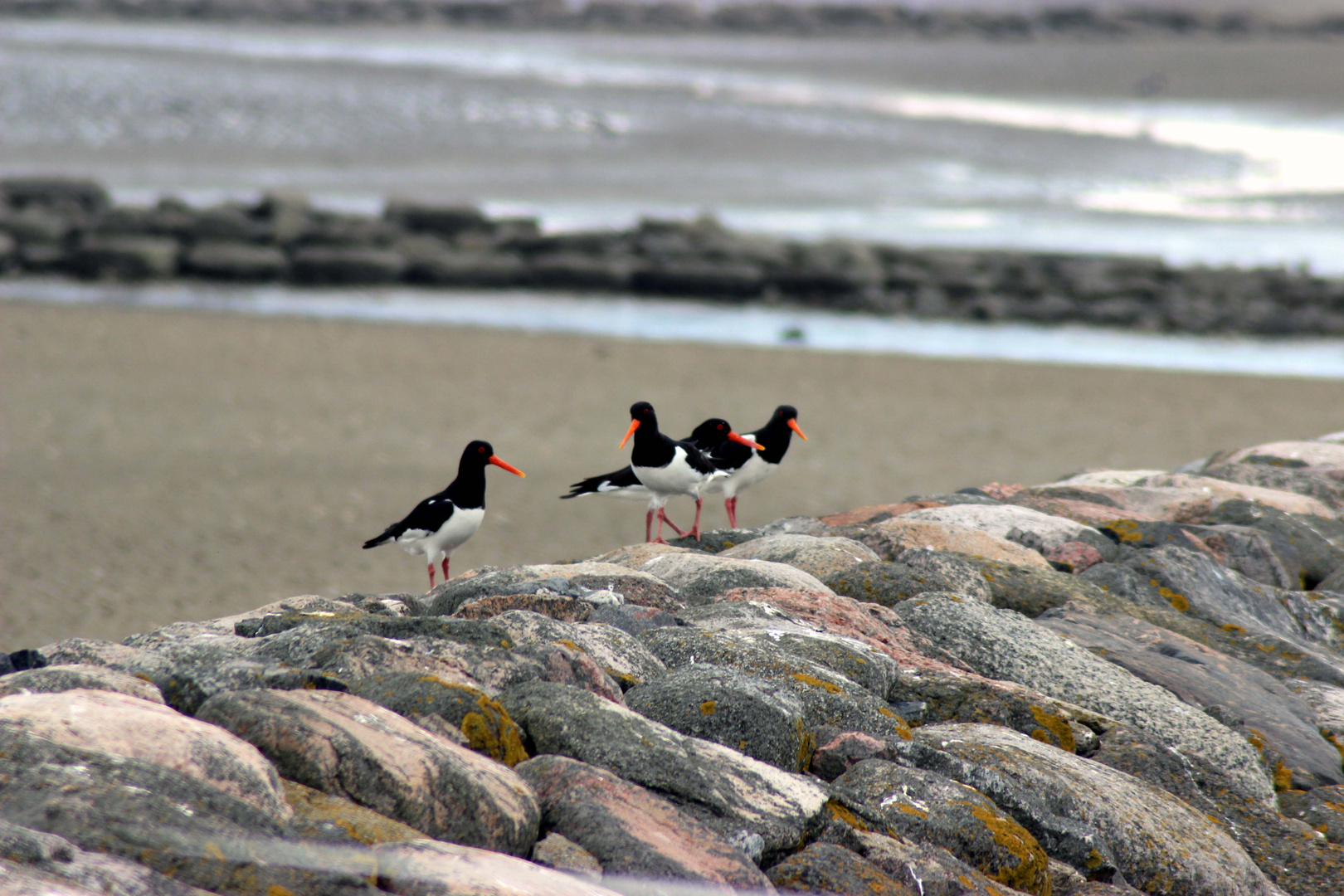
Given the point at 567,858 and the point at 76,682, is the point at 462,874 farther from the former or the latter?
the point at 76,682

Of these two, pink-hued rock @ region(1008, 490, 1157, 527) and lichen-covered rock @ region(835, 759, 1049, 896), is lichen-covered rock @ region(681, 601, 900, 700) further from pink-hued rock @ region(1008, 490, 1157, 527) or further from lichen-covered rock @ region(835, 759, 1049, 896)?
pink-hued rock @ region(1008, 490, 1157, 527)

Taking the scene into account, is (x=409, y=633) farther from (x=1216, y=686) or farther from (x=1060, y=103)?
(x=1060, y=103)

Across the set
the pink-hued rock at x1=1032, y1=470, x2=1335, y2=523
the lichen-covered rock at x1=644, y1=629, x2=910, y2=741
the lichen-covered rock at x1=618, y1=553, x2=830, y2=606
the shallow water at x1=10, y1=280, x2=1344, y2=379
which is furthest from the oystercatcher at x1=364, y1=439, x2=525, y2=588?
the shallow water at x1=10, y1=280, x2=1344, y2=379

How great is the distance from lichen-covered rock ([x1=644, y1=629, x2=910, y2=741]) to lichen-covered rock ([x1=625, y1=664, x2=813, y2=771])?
0.06 m

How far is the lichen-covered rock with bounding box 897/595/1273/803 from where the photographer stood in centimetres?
299

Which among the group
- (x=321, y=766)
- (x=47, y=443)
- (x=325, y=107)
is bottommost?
(x=47, y=443)

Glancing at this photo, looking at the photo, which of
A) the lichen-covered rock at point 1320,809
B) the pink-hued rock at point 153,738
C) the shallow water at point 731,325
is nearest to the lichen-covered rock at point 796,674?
the lichen-covered rock at point 1320,809

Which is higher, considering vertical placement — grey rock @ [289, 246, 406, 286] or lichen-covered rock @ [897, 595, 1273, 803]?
grey rock @ [289, 246, 406, 286]

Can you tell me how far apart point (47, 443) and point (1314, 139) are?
120ft

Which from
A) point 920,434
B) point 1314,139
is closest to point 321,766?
point 920,434

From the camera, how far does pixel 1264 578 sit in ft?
14.4

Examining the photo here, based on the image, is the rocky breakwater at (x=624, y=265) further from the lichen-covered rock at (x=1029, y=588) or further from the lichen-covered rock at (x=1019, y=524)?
the lichen-covered rock at (x=1029, y=588)

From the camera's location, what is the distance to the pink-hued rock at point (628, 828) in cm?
208

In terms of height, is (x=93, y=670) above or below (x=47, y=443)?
above
